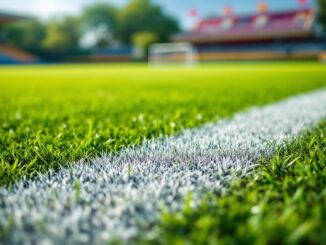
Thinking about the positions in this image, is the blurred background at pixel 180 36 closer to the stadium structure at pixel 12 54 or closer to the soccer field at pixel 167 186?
the stadium structure at pixel 12 54

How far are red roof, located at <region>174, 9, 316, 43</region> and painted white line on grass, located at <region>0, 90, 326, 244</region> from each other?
4052cm

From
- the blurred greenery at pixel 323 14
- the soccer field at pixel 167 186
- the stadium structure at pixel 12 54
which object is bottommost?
the soccer field at pixel 167 186

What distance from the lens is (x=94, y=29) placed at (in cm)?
6956

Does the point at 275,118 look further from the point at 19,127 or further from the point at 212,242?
the point at 212,242

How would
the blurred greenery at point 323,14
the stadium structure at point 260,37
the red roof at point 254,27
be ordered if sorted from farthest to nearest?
the blurred greenery at point 323,14 → the red roof at point 254,27 → the stadium structure at point 260,37

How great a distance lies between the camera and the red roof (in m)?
39.4

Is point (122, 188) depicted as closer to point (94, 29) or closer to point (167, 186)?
point (167, 186)

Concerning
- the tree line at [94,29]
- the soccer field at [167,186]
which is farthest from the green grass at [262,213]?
the tree line at [94,29]

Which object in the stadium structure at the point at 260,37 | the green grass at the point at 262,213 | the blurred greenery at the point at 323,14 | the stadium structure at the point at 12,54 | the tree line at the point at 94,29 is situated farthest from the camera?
the tree line at the point at 94,29

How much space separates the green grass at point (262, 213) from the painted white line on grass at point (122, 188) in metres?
0.08

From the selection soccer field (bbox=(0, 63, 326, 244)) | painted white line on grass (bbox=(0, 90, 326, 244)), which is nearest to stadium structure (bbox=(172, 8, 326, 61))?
soccer field (bbox=(0, 63, 326, 244))

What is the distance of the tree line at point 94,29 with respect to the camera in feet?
178

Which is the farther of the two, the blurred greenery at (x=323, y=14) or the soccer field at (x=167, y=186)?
the blurred greenery at (x=323, y=14)

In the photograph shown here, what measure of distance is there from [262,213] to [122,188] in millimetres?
503
